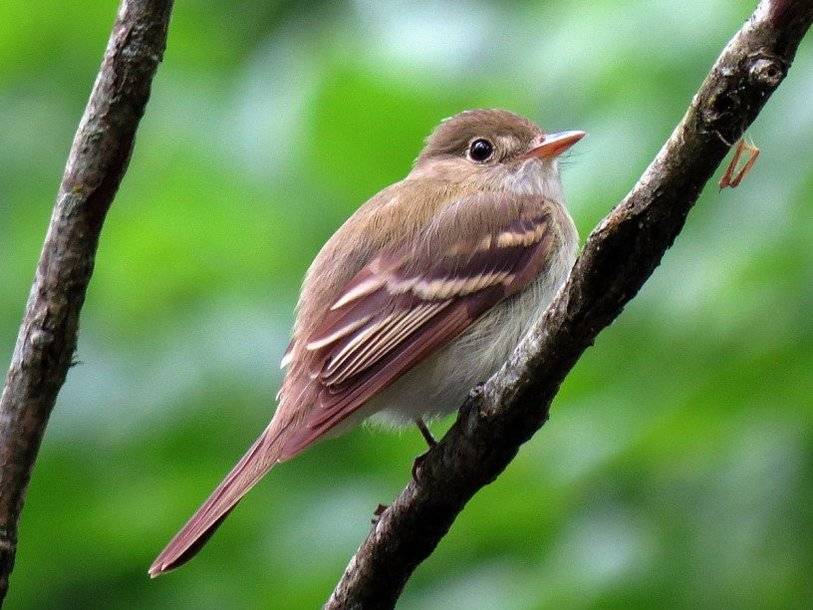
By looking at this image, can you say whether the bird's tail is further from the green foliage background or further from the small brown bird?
the green foliage background

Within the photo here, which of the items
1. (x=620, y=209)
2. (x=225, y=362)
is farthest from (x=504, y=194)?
(x=620, y=209)

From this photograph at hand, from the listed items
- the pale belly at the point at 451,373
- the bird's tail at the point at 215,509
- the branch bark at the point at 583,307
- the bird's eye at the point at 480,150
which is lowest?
the branch bark at the point at 583,307

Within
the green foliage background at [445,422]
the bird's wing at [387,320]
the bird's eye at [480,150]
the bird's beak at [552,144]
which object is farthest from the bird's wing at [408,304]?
the bird's eye at [480,150]

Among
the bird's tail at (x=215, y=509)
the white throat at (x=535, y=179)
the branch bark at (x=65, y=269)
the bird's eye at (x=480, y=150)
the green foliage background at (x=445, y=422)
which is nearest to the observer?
the branch bark at (x=65, y=269)

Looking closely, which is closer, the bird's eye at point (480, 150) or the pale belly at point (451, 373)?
the pale belly at point (451, 373)

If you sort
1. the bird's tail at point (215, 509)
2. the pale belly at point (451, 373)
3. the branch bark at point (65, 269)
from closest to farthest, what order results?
the branch bark at point (65, 269) < the bird's tail at point (215, 509) < the pale belly at point (451, 373)

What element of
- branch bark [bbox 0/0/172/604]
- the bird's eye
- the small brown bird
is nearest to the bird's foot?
the small brown bird

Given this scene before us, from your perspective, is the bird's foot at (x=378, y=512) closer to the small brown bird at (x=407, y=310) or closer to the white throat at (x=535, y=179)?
the small brown bird at (x=407, y=310)
